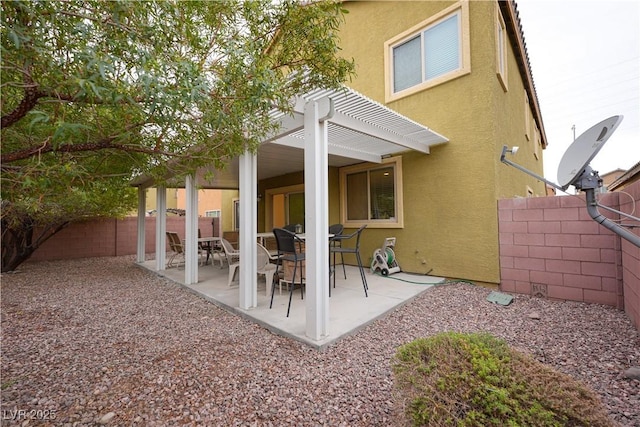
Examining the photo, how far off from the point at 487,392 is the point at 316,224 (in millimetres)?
2019

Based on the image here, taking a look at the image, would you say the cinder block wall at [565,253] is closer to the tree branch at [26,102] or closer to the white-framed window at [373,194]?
the white-framed window at [373,194]

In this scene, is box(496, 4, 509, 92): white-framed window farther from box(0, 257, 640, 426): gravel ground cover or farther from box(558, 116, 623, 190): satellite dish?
box(0, 257, 640, 426): gravel ground cover

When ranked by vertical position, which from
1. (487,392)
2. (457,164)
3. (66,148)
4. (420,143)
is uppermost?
(420,143)

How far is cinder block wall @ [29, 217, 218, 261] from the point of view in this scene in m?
9.66

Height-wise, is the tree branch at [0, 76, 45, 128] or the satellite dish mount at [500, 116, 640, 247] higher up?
the tree branch at [0, 76, 45, 128]

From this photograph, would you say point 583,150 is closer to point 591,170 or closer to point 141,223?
point 591,170

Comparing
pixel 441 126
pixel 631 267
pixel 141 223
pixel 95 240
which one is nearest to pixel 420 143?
pixel 441 126

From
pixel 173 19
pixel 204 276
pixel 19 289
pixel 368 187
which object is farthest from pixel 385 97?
pixel 19 289

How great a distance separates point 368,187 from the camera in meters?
7.21

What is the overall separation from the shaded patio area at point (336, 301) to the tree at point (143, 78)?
2142 millimetres

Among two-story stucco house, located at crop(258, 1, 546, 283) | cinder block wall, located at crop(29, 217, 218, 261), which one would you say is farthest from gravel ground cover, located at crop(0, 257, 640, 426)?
cinder block wall, located at crop(29, 217, 218, 261)

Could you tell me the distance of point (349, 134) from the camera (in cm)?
517

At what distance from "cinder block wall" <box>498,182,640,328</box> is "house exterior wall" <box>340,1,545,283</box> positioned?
0.31 meters

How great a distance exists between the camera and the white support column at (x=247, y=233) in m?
4.12
